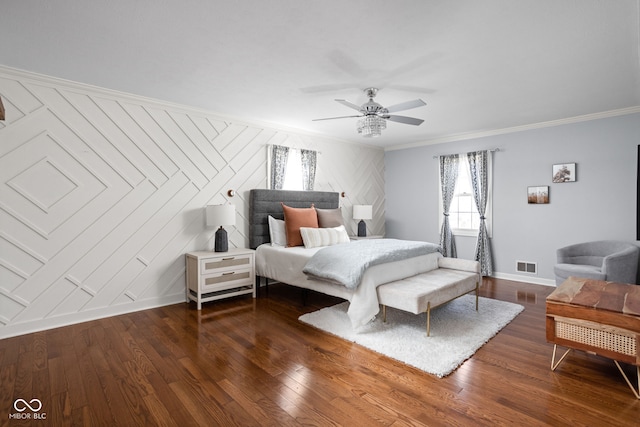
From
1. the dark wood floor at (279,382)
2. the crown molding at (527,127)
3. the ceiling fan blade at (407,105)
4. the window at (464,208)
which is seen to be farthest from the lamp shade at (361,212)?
the dark wood floor at (279,382)

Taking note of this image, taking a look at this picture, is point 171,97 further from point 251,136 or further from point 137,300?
point 137,300

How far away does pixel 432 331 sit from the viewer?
3105 millimetres

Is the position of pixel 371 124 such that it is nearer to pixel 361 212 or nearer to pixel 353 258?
pixel 353 258

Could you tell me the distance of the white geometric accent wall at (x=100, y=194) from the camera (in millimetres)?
3062

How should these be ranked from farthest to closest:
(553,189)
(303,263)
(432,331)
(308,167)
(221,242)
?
(308,167)
(553,189)
(221,242)
(303,263)
(432,331)

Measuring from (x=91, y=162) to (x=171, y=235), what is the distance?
3.87ft

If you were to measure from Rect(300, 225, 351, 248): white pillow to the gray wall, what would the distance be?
2.50 metres

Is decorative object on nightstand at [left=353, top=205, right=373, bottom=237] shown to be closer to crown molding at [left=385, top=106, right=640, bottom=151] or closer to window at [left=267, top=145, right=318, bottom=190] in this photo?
window at [left=267, top=145, right=318, bottom=190]

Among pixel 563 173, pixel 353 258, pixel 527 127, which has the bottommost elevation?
pixel 353 258

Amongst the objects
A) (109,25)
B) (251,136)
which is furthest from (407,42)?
(251,136)

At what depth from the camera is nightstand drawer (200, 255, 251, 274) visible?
3.90 m

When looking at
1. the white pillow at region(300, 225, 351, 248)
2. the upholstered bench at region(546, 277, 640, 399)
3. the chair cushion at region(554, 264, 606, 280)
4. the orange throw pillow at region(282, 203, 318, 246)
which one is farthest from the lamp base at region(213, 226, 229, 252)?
the chair cushion at region(554, 264, 606, 280)

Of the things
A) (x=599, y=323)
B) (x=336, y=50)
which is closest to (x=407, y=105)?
(x=336, y=50)

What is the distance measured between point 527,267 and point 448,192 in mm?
1782
